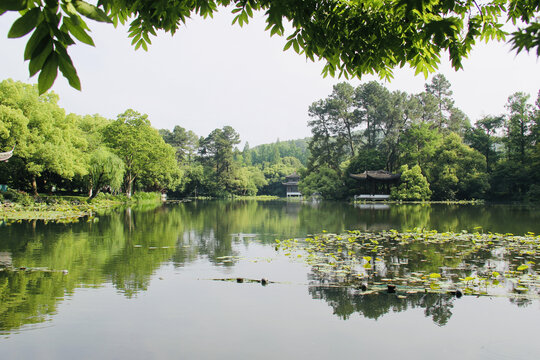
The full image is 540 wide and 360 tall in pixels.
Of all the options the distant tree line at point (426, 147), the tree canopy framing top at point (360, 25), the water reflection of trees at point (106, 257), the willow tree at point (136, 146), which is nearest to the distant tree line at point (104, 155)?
the willow tree at point (136, 146)

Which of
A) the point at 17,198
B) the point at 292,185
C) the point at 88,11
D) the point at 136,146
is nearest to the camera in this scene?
the point at 88,11

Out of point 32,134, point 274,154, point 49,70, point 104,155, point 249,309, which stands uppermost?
point 274,154

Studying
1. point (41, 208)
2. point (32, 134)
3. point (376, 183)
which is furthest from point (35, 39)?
point (376, 183)

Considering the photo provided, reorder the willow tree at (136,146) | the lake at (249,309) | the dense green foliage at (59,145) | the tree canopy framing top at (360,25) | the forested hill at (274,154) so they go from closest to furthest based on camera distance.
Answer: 1. the tree canopy framing top at (360,25)
2. the lake at (249,309)
3. the dense green foliage at (59,145)
4. the willow tree at (136,146)
5. the forested hill at (274,154)

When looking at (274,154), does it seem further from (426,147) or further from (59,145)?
(59,145)

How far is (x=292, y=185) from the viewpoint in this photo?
193ft

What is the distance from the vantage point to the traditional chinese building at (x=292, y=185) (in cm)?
5869

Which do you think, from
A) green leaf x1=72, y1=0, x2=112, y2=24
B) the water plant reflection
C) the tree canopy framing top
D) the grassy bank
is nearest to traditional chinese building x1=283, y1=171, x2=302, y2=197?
the grassy bank

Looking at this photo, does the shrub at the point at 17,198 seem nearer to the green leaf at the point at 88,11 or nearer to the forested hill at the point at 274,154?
the green leaf at the point at 88,11

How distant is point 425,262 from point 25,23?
6.71 meters

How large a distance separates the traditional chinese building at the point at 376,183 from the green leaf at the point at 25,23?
34719 millimetres

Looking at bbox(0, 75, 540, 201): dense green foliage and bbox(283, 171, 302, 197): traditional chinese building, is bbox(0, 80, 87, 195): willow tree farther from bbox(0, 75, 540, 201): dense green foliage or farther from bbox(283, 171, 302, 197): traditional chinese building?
bbox(283, 171, 302, 197): traditional chinese building

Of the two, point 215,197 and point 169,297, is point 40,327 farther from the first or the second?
point 215,197

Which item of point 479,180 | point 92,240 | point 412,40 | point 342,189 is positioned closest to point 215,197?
point 342,189
